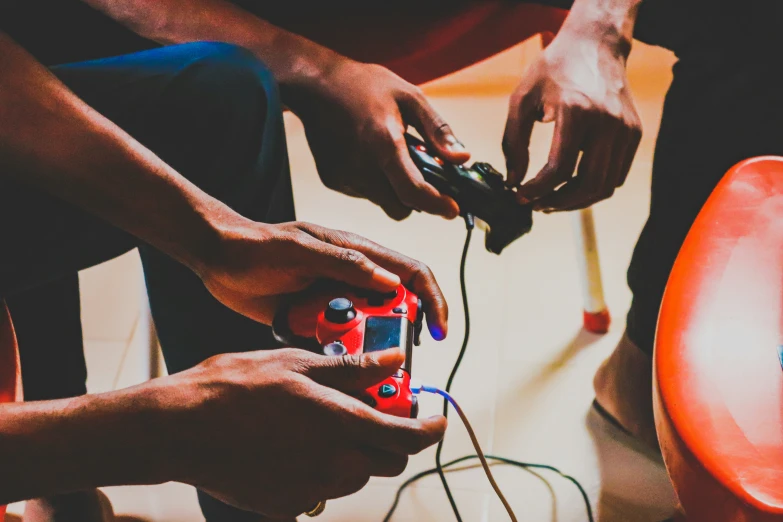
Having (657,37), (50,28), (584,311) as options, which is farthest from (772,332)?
(50,28)

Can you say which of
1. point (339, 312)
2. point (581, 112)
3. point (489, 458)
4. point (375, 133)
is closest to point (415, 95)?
point (375, 133)

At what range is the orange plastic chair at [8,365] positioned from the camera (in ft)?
1.75

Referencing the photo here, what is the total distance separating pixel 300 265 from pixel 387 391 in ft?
0.44

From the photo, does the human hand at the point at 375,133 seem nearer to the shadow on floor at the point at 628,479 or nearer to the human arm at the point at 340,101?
the human arm at the point at 340,101

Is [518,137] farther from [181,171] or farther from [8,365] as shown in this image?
[8,365]

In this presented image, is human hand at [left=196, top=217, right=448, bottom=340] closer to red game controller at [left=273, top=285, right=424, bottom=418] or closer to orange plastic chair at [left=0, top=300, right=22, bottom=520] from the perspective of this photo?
red game controller at [left=273, top=285, right=424, bottom=418]

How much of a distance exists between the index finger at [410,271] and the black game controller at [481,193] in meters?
0.14

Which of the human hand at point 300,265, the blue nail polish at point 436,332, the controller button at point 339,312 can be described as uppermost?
the human hand at point 300,265

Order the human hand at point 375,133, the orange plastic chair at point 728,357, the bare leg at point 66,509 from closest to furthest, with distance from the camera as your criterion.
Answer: the orange plastic chair at point 728,357
the human hand at point 375,133
the bare leg at point 66,509

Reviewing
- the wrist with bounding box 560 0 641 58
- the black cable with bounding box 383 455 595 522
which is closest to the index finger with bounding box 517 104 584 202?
the wrist with bounding box 560 0 641 58

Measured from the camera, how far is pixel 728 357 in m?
0.53

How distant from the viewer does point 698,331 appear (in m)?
0.54

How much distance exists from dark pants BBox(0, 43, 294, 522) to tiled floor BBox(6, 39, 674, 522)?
290 mm

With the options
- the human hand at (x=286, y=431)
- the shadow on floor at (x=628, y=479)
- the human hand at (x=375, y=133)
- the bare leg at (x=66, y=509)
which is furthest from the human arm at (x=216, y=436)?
the shadow on floor at (x=628, y=479)
